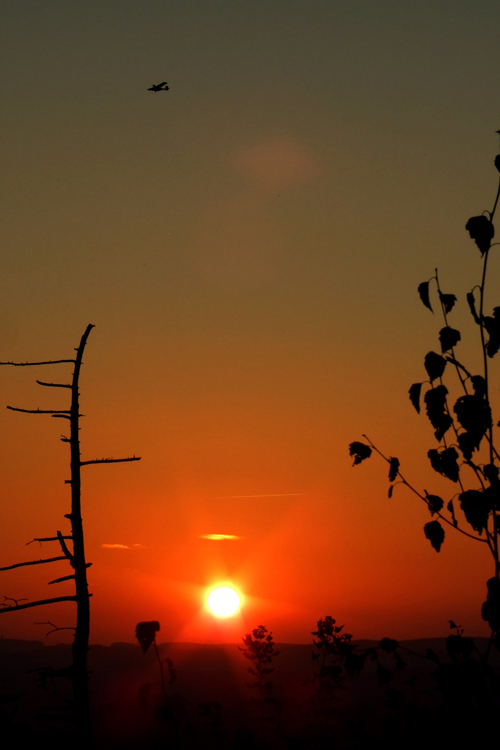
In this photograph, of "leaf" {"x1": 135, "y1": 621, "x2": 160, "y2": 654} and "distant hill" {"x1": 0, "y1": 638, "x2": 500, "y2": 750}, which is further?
"distant hill" {"x1": 0, "y1": 638, "x2": 500, "y2": 750}

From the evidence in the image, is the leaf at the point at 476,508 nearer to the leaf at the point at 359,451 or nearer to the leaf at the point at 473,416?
the leaf at the point at 473,416

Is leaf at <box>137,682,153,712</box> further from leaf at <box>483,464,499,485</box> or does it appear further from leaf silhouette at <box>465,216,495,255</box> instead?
leaf silhouette at <box>465,216,495,255</box>

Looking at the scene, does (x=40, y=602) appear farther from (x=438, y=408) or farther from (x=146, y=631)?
(x=438, y=408)

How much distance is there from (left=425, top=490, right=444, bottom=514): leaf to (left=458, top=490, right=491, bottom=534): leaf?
61cm

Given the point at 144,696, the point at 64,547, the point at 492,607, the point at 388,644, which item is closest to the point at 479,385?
the point at 492,607

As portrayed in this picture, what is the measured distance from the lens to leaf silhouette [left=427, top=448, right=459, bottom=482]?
231 inches

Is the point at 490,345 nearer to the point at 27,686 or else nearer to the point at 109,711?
the point at 109,711

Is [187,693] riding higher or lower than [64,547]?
lower

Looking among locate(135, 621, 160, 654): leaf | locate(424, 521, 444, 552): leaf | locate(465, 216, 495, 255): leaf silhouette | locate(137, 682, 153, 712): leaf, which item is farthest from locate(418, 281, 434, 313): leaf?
locate(137, 682, 153, 712): leaf

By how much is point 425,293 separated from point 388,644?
347 cm

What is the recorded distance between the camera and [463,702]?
581 cm

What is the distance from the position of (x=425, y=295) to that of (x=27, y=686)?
409 ft

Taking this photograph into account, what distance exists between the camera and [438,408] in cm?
576

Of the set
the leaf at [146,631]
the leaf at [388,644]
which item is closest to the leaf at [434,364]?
the leaf at [388,644]
